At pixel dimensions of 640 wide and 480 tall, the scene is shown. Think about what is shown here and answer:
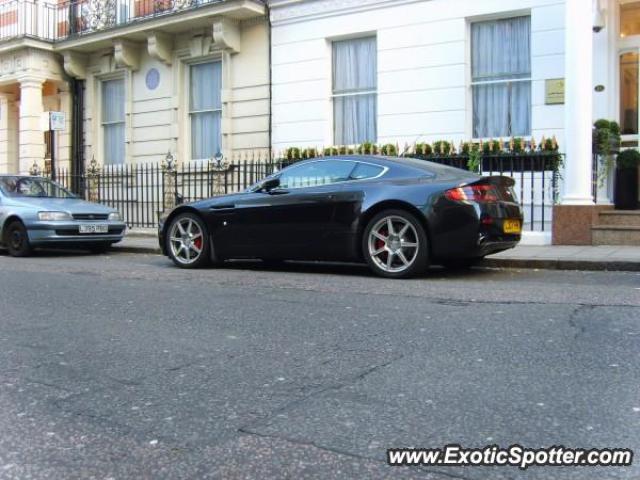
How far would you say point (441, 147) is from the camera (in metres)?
12.9

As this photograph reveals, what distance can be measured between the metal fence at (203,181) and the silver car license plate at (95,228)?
2.52 metres

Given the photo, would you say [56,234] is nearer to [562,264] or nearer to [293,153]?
[293,153]

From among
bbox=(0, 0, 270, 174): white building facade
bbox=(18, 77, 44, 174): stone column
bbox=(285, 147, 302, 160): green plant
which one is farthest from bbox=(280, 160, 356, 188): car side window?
bbox=(18, 77, 44, 174): stone column

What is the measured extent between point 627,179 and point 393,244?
5.90m

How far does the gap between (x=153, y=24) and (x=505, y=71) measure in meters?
8.42

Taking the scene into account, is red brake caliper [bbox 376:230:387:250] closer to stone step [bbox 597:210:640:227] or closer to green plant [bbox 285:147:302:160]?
stone step [bbox 597:210:640:227]

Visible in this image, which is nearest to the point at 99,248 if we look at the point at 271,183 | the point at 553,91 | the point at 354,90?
the point at 271,183

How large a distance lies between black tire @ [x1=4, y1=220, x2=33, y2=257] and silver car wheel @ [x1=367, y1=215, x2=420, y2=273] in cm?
676

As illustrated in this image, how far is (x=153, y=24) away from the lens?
16609 mm

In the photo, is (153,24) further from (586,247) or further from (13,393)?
(13,393)

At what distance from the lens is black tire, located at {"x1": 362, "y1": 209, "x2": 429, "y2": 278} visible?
7.88 m

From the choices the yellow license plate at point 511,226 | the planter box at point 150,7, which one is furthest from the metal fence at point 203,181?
the planter box at point 150,7

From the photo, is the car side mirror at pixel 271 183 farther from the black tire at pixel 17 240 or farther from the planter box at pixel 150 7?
the planter box at pixel 150 7

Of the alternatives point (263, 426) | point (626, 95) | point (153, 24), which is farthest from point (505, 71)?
point (263, 426)
